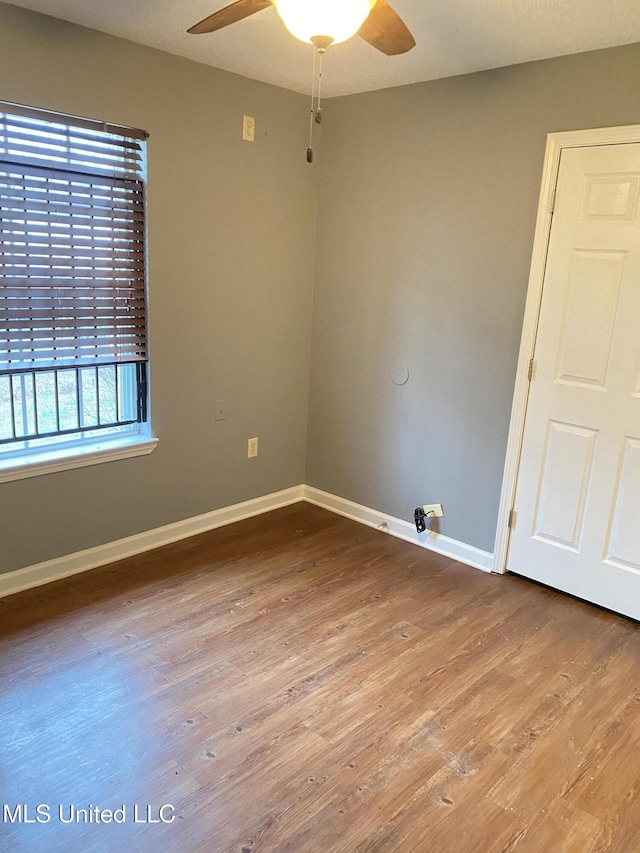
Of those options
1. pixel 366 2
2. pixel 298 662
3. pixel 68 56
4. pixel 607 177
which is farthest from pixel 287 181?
pixel 298 662

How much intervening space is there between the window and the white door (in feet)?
6.33

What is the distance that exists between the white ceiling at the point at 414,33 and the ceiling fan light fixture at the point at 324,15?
2.48ft

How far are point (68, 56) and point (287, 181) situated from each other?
1293 mm

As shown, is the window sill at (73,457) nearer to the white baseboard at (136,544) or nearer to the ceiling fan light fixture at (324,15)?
the white baseboard at (136,544)

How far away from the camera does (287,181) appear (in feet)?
11.6

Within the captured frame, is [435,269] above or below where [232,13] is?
below

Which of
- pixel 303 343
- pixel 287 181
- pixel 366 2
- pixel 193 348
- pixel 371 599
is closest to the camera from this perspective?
pixel 366 2

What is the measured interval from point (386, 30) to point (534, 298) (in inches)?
56.4

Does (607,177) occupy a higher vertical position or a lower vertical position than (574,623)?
higher

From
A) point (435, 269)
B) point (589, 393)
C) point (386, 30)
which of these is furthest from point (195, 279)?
point (589, 393)

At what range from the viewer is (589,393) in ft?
9.16

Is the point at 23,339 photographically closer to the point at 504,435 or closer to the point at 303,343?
the point at 303,343

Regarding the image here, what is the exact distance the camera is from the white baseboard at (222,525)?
2.88m

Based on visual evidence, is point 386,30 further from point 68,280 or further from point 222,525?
point 222,525
